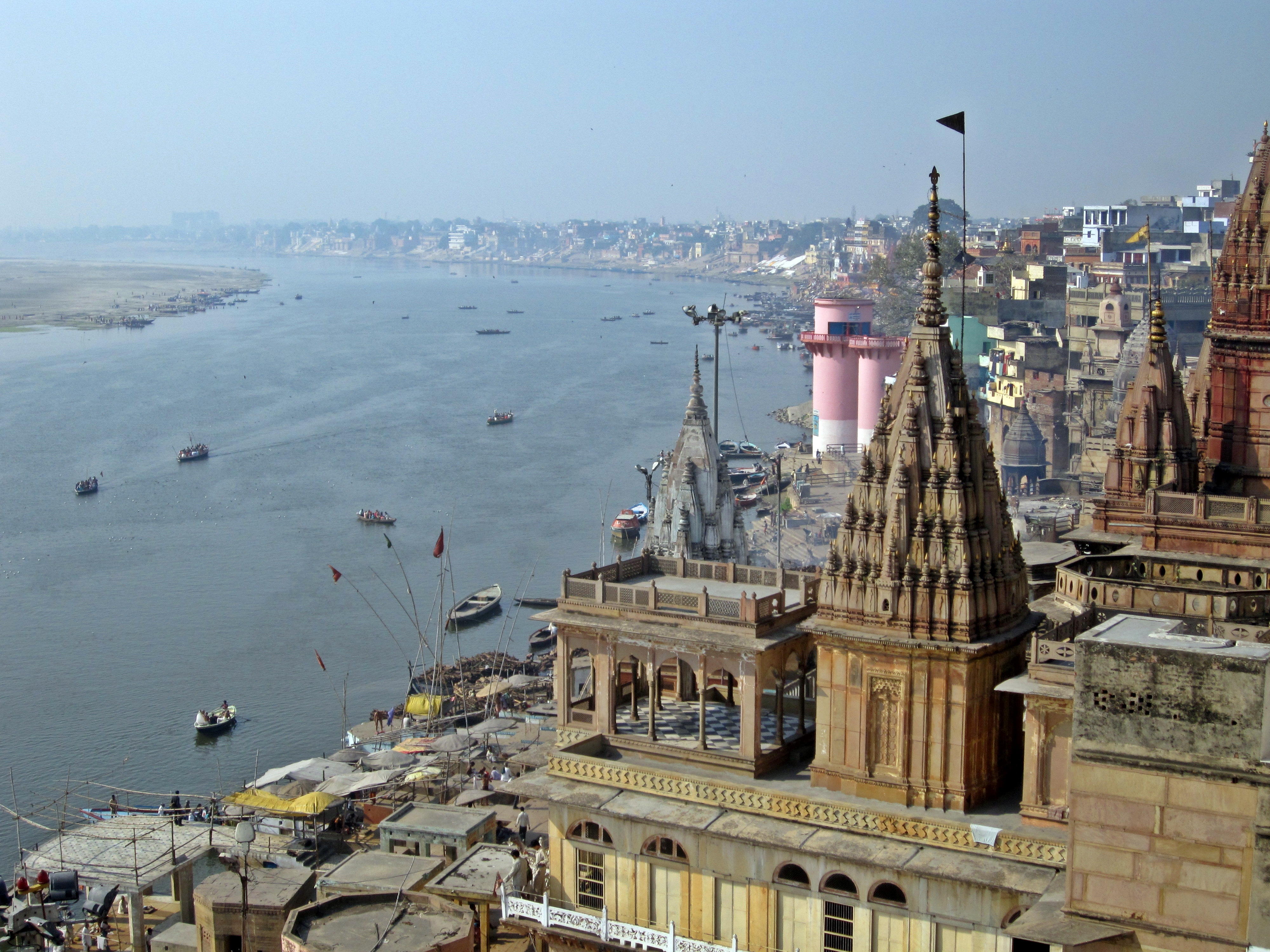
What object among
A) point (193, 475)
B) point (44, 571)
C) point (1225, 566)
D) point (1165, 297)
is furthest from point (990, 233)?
point (1225, 566)

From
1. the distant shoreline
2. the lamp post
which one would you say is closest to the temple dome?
the lamp post

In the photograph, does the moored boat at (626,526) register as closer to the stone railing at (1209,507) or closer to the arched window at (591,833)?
the stone railing at (1209,507)

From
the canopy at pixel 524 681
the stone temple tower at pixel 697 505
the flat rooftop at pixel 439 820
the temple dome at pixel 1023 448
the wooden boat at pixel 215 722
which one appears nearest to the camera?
the flat rooftop at pixel 439 820

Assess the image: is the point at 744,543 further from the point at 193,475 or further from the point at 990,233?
the point at 990,233

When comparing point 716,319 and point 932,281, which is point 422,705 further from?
point 932,281

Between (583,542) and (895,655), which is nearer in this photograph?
(895,655)

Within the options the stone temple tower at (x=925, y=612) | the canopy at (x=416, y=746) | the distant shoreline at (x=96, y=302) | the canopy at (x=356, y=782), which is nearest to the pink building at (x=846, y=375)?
the canopy at (x=416, y=746)
